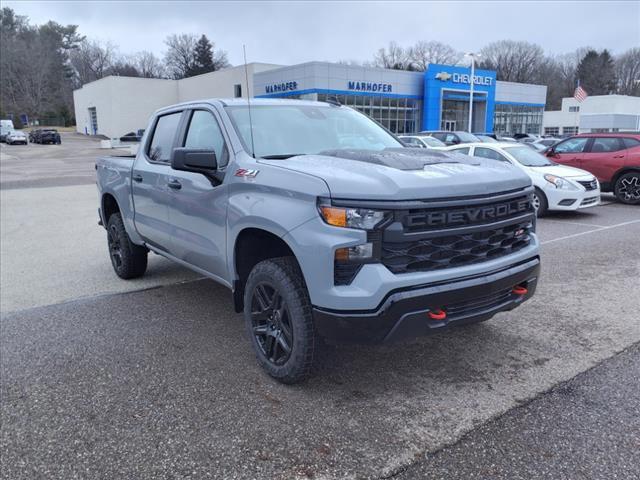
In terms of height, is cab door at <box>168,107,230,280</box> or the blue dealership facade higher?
the blue dealership facade

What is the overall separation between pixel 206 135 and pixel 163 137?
0.98m

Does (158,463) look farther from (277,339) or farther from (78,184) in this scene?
(78,184)

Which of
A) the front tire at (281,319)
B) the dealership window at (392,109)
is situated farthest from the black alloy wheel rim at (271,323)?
the dealership window at (392,109)

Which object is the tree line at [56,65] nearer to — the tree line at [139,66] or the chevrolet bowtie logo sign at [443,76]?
the tree line at [139,66]

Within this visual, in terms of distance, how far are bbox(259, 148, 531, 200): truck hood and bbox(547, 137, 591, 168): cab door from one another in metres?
10.8

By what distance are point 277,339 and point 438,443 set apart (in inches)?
47.0

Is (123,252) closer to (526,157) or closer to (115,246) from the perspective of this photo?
(115,246)

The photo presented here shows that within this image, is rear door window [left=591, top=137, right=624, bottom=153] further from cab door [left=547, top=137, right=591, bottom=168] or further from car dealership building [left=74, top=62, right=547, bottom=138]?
car dealership building [left=74, top=62, right=547, bottom=138]

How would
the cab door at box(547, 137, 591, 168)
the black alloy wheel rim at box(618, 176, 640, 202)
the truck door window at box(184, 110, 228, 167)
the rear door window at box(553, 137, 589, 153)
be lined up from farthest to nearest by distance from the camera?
the rear door window at box(553, 137, 589, 153)
the cab door at box(547, 137, 591, 168)
the black alloy wheel rim at box(618, 176, 640, 202)
the truck door window at box(184, 110, 228, 167)

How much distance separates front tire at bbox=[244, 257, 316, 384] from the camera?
3182 millimetres

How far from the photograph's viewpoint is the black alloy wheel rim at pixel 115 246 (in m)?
6.13

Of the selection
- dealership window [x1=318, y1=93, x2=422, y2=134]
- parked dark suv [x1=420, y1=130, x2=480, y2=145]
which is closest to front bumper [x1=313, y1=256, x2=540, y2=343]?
parked dark suv [x1=420, y1=130, x2=480, y2=145]

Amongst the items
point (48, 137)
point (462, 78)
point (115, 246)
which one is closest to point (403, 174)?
point (115, 246)

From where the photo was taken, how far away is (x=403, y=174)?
122 inches
